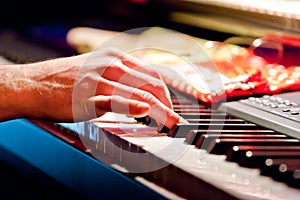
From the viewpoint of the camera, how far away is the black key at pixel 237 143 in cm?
149

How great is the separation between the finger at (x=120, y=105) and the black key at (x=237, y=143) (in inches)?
7.5

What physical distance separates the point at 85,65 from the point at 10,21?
2.19 meters

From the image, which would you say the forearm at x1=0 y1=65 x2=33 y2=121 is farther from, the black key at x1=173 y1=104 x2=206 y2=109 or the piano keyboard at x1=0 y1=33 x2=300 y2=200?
the black key at x1=173 y1=104 x2=206 y2=109

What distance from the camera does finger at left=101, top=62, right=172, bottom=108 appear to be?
5.08ft

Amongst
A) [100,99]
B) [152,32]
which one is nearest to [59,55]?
[152,32]

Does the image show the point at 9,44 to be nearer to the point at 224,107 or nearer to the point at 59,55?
the point at 59,55

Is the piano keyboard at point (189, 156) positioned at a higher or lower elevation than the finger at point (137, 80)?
lower

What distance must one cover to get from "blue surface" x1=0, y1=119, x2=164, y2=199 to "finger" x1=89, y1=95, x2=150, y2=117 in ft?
0.66

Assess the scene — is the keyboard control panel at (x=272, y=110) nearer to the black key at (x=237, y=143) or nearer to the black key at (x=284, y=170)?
the black key at (x=237, y=143)

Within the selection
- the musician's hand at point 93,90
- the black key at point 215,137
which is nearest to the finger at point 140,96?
the musician's hand at point 93,90

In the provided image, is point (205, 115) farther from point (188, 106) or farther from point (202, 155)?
point (202, 155)

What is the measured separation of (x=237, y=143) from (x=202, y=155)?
9 centimetres

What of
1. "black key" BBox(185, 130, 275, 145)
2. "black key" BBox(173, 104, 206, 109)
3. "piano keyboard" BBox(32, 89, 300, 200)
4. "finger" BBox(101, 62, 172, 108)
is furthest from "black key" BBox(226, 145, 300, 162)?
"black key" BBox(173, 104, 206, 109)

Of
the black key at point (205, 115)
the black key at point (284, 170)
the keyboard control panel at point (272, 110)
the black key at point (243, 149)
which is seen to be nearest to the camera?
the black key at point (284, 170)
